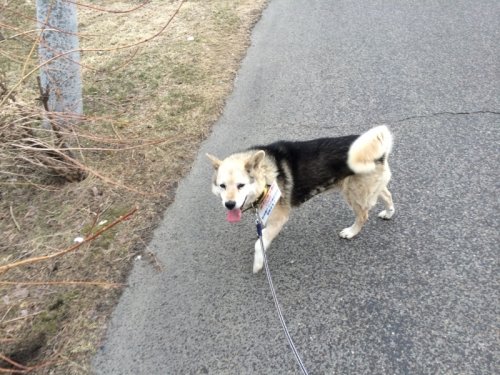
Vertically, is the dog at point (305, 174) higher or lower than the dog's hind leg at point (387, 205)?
higher

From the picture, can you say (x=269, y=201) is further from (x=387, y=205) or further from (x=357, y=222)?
(x=387, y=205)

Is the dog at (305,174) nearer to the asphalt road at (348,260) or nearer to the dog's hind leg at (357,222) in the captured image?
the dog's hind leg at (357,222)

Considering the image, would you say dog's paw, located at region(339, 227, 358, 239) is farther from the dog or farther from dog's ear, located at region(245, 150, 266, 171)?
dog's ear, located at region(245, 150, 266, 171)

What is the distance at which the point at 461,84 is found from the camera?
5.11 m

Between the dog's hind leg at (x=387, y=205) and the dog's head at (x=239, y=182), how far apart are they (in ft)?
3.71

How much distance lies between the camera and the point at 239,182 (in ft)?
9.28

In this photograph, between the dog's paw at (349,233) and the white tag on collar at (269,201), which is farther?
the dog's paw at (349,233)

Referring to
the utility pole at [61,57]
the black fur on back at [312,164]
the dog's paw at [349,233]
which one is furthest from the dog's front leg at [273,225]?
the utility pole at [61,57]

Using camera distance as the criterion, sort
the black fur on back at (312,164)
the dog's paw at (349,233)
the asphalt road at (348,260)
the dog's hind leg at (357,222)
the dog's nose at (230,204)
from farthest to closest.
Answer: the dog's paw at (349,233) → the dog's hind leg at (357,222) → the black fur on back at (312,164) → the dog's nose at (230,204) → the asphalt road at (348,260)

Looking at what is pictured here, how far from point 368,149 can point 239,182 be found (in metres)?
1.05

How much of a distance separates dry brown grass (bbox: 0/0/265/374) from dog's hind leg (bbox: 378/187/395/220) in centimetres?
213

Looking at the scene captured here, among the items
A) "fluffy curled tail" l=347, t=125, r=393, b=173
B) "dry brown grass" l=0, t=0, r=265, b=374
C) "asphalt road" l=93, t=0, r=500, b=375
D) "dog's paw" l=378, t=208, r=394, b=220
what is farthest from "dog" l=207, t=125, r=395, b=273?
"dry brown grass" l=0, t=0, r=265, b=374

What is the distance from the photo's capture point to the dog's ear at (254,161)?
9.29 ft

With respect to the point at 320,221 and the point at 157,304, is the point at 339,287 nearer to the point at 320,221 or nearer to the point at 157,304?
the point at 320,221
